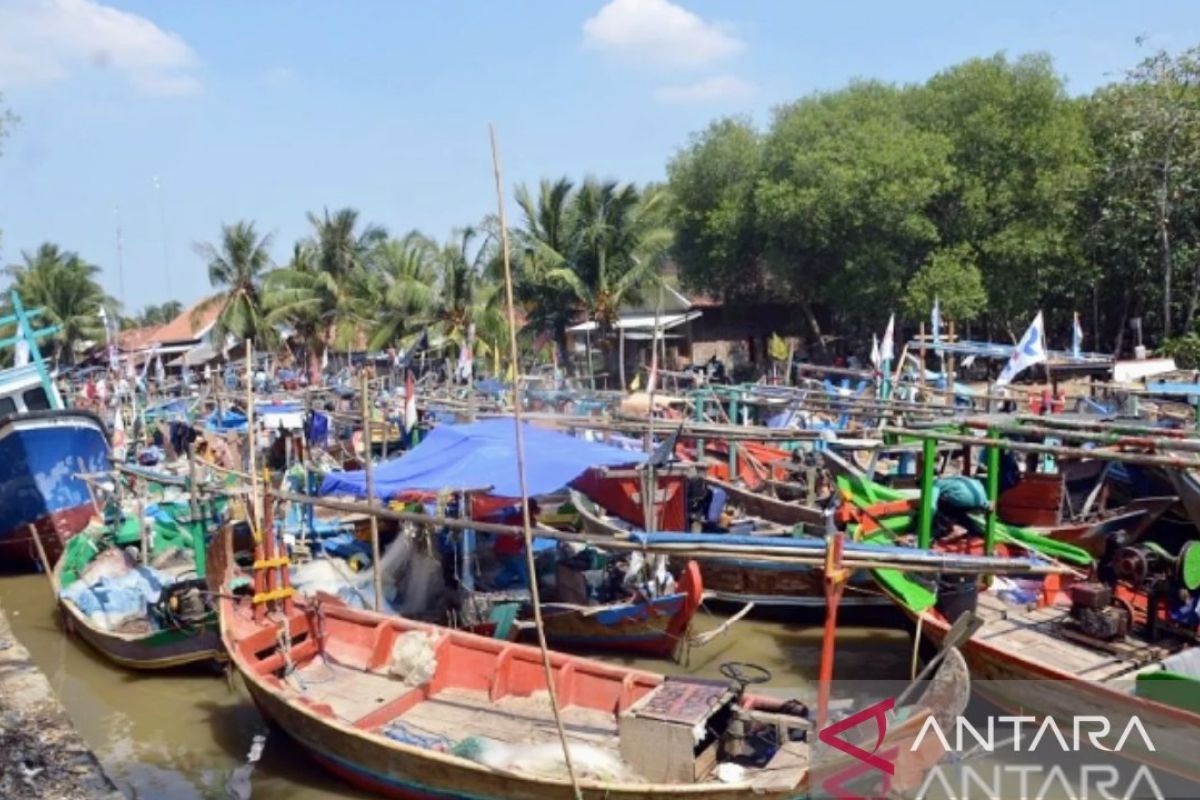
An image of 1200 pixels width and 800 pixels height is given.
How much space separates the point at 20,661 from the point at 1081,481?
12986 millimetres

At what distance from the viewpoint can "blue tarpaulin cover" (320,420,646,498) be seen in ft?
37.1

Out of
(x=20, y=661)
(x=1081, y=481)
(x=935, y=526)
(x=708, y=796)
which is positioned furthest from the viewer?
(x=1081, y=481)

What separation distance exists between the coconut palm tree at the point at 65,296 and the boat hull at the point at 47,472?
108ft

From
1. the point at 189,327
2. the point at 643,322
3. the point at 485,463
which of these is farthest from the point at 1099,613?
the point at 189,327

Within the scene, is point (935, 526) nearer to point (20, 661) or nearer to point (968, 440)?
point (968, 440)

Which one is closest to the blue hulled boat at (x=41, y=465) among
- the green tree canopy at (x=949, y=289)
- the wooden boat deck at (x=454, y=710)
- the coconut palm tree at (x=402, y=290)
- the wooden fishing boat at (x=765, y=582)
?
the wooden fishing boat at (x=765, y=582)

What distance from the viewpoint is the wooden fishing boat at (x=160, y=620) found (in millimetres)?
10930

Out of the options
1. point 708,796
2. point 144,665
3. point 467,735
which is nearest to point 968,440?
point 708,796

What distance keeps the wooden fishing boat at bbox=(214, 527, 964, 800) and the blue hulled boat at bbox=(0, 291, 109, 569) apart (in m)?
7.66

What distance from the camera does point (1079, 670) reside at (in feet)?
27.0

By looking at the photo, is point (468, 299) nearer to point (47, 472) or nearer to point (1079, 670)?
point (47, 472)

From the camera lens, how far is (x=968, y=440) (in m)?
9.14

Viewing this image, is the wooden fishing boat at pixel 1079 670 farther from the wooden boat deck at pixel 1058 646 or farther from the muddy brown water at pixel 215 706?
the muddy brown water at pixel 215 706

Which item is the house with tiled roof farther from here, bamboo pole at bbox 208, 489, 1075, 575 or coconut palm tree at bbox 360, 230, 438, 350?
bamboo pole at bbox 208, 489, 1075, 575
